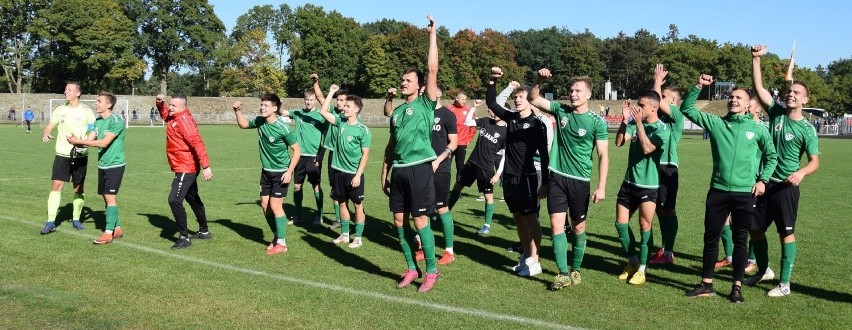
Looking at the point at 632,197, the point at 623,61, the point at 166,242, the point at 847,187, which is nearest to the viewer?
the point at 632,197

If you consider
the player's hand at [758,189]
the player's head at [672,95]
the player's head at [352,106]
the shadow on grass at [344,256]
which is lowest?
the shadow on grass at [344,256]

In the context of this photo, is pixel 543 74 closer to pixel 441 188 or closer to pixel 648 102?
pixel 648 102

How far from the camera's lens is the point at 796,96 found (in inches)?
281

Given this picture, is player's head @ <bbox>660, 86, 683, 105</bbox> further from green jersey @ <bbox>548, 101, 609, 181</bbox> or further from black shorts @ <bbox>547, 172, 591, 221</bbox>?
black shorts @ <bbox>547, 172, 591, 221</bbox>

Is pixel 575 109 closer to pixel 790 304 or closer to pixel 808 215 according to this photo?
pixel 790 304

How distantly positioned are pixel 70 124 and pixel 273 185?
11.9 ft

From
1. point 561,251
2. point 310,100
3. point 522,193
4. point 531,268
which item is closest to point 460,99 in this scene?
point 310,100

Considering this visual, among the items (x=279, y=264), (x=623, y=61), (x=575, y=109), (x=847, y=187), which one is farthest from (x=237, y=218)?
(x=623, y=61)

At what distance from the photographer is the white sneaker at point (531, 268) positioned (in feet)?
26.8

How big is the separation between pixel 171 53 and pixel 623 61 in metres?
70.2

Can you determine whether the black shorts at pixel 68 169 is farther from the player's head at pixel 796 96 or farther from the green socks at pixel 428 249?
the player's head at pixel 796 96

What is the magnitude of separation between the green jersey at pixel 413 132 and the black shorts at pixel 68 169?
5.87 meters

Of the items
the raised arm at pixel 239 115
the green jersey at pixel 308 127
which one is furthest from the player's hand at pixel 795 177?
the green jersey at pixel 308 127

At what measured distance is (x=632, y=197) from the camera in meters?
8.13
